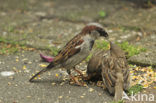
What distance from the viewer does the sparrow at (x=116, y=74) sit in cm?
418

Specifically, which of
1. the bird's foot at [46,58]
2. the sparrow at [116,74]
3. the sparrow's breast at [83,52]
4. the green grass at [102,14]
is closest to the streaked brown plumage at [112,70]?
the sparrow at [116,74]

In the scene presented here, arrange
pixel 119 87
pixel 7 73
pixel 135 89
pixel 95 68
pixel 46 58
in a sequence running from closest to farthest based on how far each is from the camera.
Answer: pixel 119 87 → pixel 135 89 → pixel 95 68 → pixel 7 73 → pixel 46 58

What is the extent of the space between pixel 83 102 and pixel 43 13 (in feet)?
14.0

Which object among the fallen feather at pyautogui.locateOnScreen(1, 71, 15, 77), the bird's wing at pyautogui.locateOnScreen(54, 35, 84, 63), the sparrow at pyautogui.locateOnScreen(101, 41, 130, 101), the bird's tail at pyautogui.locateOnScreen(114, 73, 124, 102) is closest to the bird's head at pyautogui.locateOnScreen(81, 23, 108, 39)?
the bird's wing at pyautogui.locateOnScreen(54, 35, 84, 63)

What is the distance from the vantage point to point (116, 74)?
428cm

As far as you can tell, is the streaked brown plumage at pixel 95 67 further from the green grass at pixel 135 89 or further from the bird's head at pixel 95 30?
the green grass at pixel 135 89

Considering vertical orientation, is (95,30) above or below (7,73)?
above

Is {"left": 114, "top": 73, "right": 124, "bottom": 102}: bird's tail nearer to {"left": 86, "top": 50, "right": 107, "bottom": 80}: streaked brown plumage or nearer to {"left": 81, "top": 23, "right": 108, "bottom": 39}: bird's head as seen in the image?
{"left": 86, "top": 50, "right": 107, "bottom": 80}: streaked brown plumage

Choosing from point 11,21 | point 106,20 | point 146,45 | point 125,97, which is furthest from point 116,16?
point 125,97

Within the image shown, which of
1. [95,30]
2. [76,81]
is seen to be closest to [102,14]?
[95,30]

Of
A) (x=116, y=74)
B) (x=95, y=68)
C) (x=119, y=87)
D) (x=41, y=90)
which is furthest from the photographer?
(x=95, y=68)

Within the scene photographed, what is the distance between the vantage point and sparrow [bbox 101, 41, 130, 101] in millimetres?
4176

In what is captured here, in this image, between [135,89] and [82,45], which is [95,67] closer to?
A: [82,45]

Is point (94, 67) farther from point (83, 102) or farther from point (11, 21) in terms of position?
point (11, 21)
